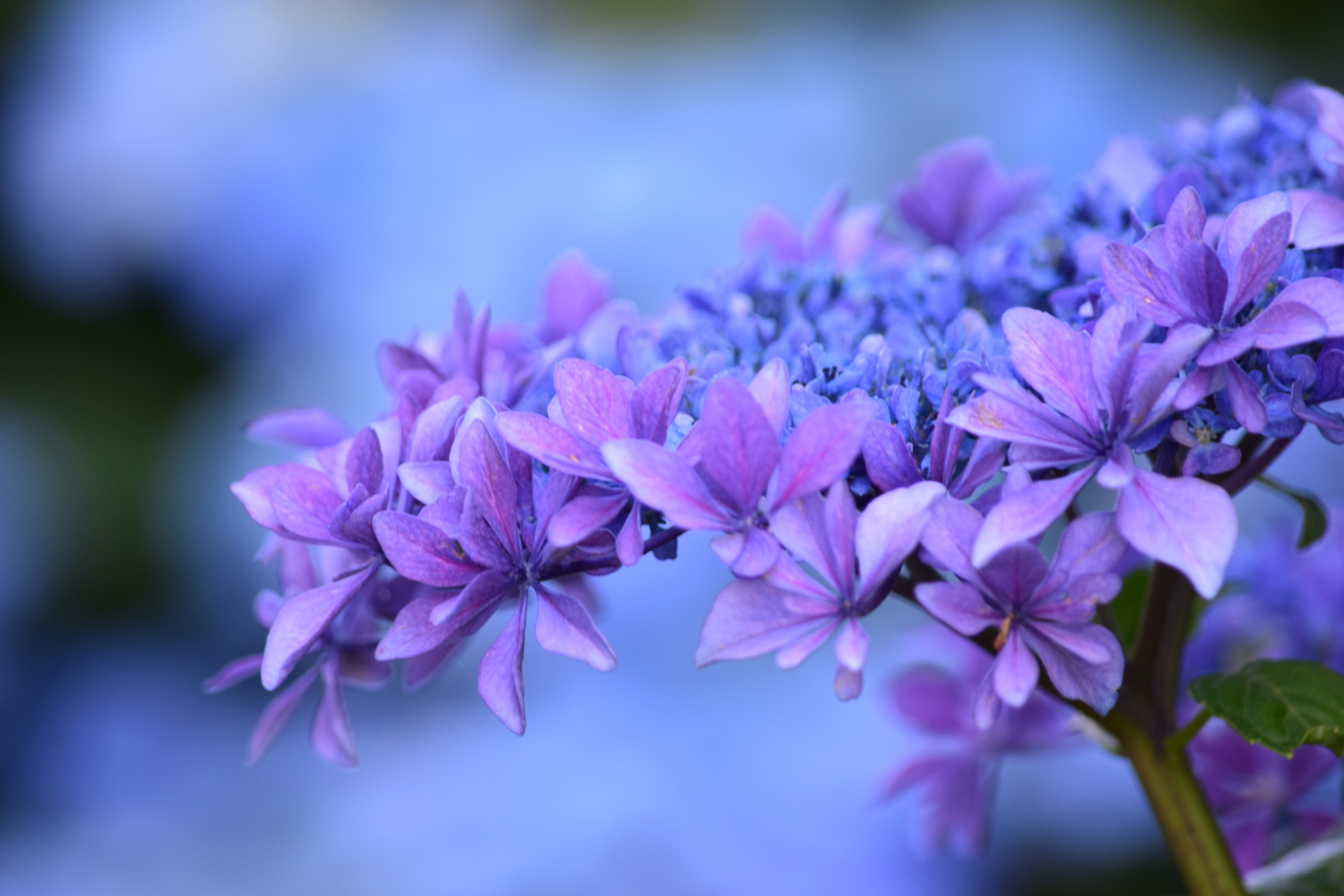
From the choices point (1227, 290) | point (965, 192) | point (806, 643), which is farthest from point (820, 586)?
point (965, 192)

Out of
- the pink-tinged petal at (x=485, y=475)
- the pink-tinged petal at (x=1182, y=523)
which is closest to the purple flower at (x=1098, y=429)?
the pink-tinged petal at (x=1182, y=523)

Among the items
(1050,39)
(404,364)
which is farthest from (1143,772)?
(1050,39)

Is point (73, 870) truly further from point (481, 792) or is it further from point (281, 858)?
point (481, 792)

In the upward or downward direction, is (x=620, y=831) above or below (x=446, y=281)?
below

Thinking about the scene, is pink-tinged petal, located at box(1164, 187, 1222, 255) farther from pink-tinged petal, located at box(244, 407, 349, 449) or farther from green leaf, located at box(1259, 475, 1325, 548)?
pink-tinged petal, located at box(244, 407, 349, 449)

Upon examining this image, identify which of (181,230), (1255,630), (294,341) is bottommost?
(294,341)

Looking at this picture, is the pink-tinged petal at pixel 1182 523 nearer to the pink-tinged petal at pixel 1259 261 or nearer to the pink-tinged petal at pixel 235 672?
the pink-tinged petal at pixel 1259 261
